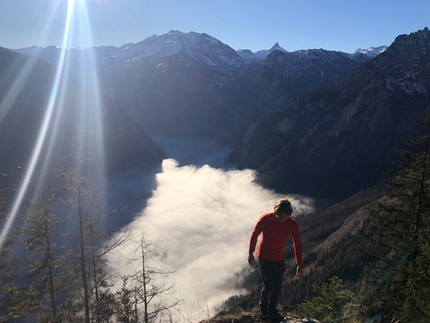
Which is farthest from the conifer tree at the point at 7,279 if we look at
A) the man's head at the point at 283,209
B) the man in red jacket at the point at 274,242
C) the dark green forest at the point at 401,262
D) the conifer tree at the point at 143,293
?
the man's head at the point at 283,209

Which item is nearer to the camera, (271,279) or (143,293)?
(271,279)

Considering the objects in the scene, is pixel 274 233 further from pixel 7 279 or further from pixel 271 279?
pixel 7 279

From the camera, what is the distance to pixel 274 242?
398 inches

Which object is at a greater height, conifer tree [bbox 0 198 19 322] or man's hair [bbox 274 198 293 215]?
man's hair [bbox 274 198 293 215]

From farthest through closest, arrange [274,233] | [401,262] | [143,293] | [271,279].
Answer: [143,293], [401,262], [271,279], [274,233]

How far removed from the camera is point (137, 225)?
162250 millimetres

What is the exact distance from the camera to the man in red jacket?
987 cm

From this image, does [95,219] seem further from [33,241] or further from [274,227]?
[274,227]

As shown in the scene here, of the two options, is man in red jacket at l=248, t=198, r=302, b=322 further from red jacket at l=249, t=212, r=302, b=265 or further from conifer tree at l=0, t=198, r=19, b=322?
conifer tree at l=0, t=198, r=19, b=322

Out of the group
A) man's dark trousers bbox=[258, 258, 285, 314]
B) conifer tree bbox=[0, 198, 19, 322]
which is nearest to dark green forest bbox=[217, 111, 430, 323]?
man's dark trousers bbox=[258, 258, 285, 314]

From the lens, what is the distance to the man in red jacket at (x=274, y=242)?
32.4 ft

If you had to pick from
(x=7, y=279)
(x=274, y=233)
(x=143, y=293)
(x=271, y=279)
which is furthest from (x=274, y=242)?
(x=7, y=279)

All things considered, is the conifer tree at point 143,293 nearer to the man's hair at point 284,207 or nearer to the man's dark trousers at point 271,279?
the man's dark trousers at point 271,279

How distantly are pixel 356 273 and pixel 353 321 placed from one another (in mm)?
83261
